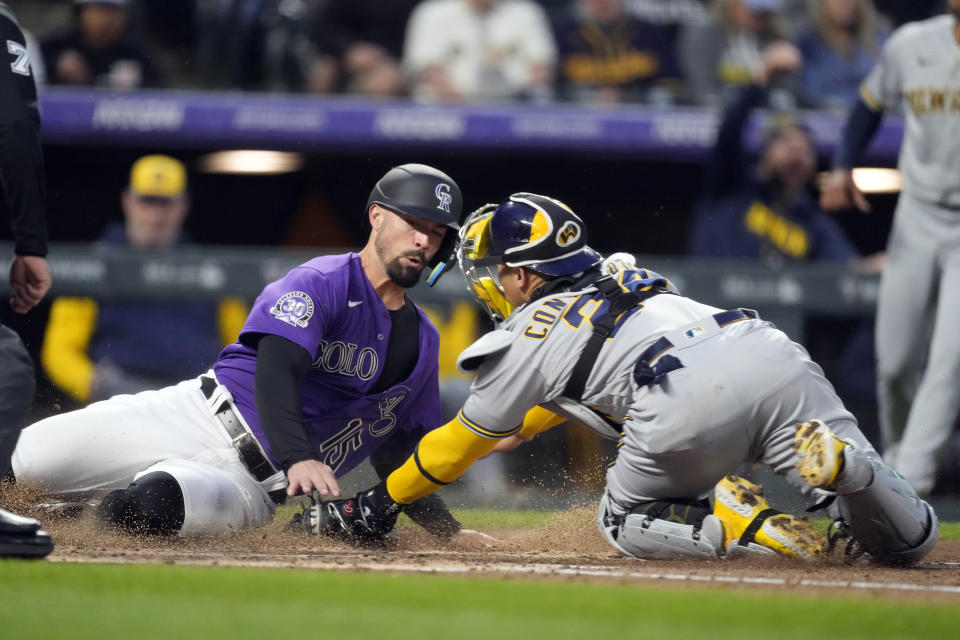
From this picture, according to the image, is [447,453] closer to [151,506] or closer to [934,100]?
[151,506]

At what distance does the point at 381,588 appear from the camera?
3.17 metres

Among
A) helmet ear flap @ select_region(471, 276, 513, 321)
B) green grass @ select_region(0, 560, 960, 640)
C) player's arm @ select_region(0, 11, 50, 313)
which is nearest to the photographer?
green grass @ select_region(0, 560, 960, 640)

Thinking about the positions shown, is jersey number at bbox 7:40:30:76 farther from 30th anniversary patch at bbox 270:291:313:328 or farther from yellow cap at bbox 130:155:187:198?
yellow cap at bbox 130:155:187:198

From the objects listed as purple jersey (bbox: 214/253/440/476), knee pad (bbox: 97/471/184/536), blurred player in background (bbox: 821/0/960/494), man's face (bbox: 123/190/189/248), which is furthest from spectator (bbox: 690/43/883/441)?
knee pad (bbox: 97/471/184/536)

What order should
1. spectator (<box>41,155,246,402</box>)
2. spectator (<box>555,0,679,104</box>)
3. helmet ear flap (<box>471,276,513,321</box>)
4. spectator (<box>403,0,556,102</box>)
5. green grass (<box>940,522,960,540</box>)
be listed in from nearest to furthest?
helmet ear flap (<box>471,276,513,321</box>), green grass (<box>940,522,960,540</box>), spectator (<box>41,155,246,402</box>), spectator (<box>403,0,556,102</box>), spectator (<box>555,0,679,104</box>)

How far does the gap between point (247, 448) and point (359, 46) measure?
4.95m

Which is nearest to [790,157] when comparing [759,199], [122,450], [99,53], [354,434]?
[759,199]

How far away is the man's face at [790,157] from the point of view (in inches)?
301

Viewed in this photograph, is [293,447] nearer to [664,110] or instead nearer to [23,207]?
[23,207]

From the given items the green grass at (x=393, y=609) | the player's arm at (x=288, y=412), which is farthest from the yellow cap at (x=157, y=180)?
the green grass at (x=393, y=609)

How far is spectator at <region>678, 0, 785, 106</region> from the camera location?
875cm

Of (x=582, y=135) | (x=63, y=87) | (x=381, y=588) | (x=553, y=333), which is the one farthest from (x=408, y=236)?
(x=63, y=87)

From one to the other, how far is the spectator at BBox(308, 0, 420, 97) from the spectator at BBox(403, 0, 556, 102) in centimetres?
21

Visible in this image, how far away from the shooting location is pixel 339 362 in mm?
4398
